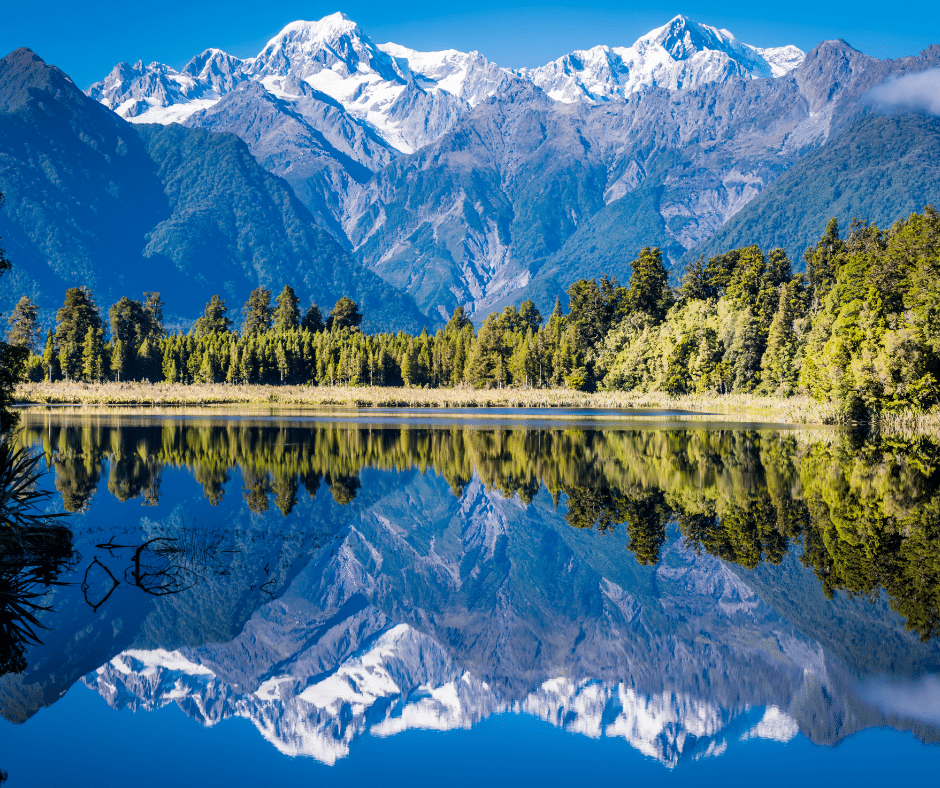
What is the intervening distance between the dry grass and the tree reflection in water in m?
39.9

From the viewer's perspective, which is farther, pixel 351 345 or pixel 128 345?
pixel 351 345

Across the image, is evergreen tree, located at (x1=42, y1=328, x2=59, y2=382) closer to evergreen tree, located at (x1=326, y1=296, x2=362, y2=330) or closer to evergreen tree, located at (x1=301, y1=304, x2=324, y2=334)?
evergreen tree, located at (x1=301, y1=304, x2=324, y2=334)

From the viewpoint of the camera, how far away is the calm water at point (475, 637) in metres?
9.96

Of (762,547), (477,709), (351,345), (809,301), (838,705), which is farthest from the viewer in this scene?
(351,345)

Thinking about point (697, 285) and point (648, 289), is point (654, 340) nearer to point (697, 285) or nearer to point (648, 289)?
point (648, 289)

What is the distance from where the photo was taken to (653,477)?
30.6 m

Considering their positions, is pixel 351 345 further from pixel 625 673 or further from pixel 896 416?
pixel 625 673

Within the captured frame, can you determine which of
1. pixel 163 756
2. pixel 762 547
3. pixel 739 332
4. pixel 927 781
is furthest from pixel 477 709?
pixel 739 332

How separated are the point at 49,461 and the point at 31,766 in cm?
2624

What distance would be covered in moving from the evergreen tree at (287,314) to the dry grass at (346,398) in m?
40.4

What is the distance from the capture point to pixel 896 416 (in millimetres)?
51906

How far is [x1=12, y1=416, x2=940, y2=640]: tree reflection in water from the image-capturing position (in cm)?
1831

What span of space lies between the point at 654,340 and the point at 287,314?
242ft

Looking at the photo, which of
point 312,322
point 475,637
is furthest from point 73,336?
point 475,637
